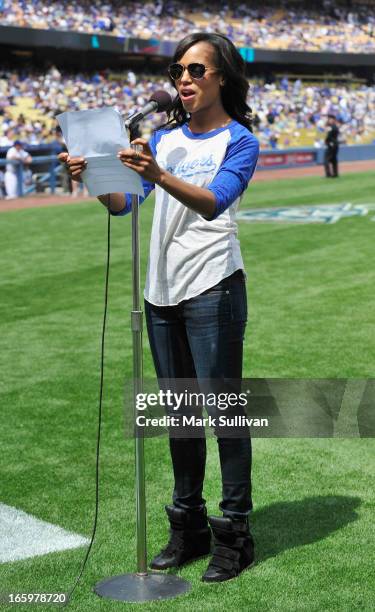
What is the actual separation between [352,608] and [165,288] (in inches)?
56.0

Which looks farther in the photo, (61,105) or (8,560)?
(61,105)

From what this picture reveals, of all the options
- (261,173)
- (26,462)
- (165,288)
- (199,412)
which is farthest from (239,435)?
(261,173)

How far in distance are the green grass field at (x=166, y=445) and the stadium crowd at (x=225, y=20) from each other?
30733mm

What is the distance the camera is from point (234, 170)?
11.4ft

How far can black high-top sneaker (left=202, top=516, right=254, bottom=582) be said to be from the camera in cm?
378

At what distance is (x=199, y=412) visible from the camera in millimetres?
3904

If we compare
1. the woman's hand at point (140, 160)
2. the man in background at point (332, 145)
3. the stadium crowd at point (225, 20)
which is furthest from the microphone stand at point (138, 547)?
the stadium crowd at point (225, 20)

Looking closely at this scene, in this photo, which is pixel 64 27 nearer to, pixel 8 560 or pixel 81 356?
pixel 81 356

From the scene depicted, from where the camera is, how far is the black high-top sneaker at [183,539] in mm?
3932

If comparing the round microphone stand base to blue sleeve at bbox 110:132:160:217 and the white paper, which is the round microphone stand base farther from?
the white paper

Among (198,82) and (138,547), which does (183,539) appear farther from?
(198,82)

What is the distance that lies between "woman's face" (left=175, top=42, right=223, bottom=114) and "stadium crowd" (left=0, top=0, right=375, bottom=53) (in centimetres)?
3813

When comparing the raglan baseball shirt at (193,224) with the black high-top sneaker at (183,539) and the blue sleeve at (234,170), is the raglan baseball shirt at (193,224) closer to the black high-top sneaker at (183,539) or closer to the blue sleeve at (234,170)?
the blue sleeve at (234,170)

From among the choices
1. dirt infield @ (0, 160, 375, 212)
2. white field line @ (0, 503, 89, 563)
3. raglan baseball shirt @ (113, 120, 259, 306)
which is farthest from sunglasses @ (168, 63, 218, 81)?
dirt infield @ (0, 160, 375, 212)
